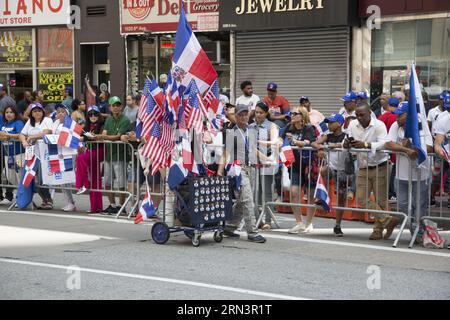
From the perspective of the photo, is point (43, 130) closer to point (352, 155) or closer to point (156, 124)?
point (156, 124)

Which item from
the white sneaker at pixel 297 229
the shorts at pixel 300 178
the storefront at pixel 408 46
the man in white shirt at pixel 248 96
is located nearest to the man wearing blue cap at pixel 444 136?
the shorts at pixel 300 178

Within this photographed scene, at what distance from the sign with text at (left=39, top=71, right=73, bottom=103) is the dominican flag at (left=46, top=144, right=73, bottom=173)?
10778 millimetres

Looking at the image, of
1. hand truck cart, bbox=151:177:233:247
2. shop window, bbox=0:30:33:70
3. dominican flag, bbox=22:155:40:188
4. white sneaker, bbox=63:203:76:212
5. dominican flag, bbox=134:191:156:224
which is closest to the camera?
hand truck cart, bbox=151:177:233:247

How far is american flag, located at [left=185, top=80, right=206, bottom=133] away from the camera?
10211 mm

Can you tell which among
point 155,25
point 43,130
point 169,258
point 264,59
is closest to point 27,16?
point 155,25

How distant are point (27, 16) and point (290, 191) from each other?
14.9 metres

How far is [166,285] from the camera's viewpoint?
779 centimetres

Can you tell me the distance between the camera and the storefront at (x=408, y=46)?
1777cm

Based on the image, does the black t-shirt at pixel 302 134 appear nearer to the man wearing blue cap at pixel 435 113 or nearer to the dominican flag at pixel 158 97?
the dominican flag at pixel 158 97

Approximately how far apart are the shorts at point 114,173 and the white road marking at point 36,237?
2.06 metres

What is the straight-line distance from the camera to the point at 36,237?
10789 mm

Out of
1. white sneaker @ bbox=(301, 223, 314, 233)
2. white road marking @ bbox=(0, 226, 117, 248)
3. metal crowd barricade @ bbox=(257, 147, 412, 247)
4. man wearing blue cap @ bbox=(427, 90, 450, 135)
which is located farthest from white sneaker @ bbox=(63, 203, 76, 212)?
man wearing blue cap @ bbox=(427, 90, 450, 135)

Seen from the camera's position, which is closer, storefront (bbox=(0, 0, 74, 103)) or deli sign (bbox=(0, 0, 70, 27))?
deli sign (bbox=(0, 0, 70, 27))

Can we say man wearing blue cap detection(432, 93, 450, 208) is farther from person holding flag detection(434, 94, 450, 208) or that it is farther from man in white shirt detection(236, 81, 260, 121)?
man in white shirt detection(236, 81, 260, 121)
